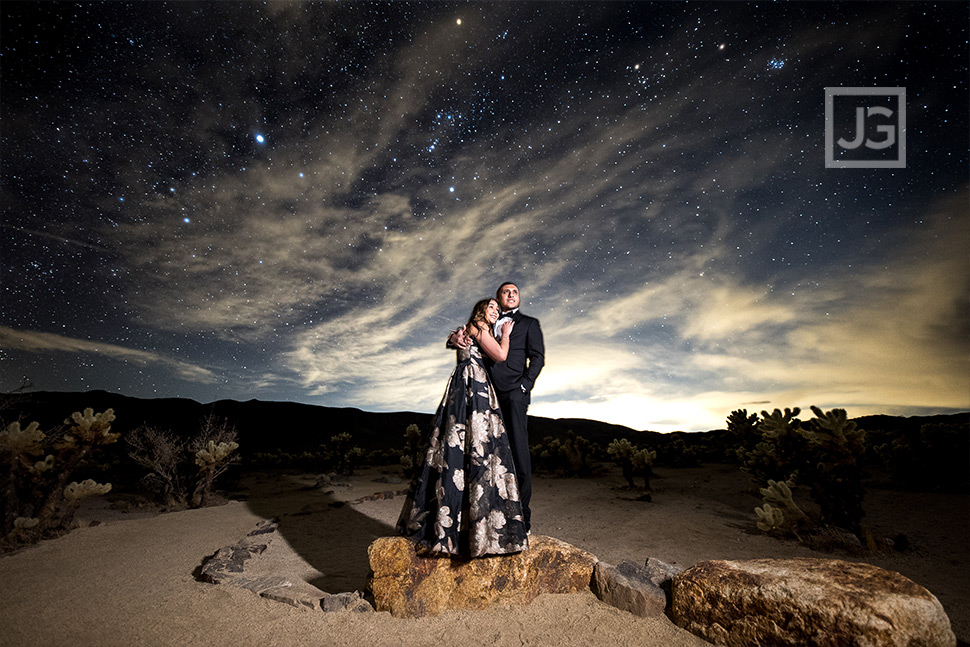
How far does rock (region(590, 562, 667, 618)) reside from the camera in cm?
287

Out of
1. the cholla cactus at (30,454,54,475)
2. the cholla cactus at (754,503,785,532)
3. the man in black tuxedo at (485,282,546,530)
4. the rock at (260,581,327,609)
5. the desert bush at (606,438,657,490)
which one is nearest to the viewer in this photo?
the rock at (260,581,327,609)

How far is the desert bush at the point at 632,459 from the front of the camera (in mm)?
10484

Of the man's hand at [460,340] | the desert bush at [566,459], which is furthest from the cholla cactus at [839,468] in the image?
the desert bush at [566,459]

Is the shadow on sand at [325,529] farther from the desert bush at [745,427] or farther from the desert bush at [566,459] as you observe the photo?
the desert bush at [745,427]

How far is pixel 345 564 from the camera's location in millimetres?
5137

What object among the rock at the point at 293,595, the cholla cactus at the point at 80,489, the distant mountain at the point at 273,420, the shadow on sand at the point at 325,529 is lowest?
the distant mountain at the point at 273,420

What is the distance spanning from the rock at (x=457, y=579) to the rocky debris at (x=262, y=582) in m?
0.33

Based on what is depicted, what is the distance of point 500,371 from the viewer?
3750 mm

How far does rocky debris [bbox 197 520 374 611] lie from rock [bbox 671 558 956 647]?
8.36ft

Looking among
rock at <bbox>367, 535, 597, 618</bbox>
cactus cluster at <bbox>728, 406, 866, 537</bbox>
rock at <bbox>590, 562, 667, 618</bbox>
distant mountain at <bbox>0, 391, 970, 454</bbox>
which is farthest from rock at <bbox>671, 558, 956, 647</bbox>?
distant mountain at <bbox>0, 391, 970, 454</bbox>

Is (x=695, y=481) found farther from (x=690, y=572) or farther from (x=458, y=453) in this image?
(x=458, y=453)

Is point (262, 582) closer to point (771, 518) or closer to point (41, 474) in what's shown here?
point (41, 474)

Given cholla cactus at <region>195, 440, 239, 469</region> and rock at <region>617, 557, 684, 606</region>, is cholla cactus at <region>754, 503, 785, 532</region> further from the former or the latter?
cholla cactus at <region>195, 440, 239, 469</region>

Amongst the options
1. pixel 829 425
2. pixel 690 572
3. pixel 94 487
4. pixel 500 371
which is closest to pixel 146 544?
pixel 94 487
